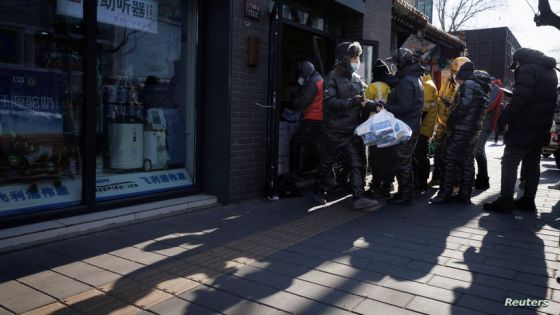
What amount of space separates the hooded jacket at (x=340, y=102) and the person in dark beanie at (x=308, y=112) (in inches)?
25.5

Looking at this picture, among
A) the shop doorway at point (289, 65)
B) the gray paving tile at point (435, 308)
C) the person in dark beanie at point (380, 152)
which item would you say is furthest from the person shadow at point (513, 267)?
the shop doorway at point (289, 65)

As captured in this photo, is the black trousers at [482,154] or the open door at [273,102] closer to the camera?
the open door at [273,102]

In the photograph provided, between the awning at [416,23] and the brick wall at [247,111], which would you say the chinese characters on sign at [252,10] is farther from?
the awning at [416,23]

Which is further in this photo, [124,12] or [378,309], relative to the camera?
[124,12]

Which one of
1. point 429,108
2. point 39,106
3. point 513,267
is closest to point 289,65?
point 429,108

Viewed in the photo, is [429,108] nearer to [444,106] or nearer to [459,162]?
[444,106]

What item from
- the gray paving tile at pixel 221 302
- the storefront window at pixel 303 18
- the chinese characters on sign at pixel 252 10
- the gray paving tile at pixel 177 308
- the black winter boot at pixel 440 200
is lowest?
the gray paving tile at pixel 177 308

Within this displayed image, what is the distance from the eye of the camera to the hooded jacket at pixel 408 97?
608 centimetres

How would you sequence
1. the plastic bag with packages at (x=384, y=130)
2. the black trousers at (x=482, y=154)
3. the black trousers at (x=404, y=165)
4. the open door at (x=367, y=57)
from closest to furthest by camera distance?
the plastic bag with packages at (x=384, y=130), the black trousers at (x=404, y=165), the black trousers at (x=482, y=154), the open door at (x=367, y=57)

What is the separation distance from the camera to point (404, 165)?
20.4 ft

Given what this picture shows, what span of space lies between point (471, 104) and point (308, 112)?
220 centimetres

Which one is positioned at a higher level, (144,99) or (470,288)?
(144,99)

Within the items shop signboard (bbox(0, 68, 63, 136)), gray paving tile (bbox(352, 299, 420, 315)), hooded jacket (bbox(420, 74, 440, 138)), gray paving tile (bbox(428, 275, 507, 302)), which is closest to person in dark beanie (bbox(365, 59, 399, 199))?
hooded jacket (bbox(420, 74, 440, 138))

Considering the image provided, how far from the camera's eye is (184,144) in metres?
6.12
